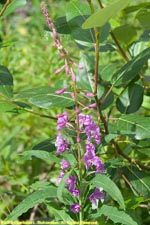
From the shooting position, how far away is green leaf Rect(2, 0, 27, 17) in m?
1.48

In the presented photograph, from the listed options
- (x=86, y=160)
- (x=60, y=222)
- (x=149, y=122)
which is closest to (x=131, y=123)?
(x=149, y=122)

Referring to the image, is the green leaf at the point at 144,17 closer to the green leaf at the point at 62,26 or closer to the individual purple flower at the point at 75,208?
the green leaf at the point at 62,26

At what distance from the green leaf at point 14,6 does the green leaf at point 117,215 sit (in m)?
0.65

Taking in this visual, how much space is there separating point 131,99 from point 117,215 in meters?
0.48

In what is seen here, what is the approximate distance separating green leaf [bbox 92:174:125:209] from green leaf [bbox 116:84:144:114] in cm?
43

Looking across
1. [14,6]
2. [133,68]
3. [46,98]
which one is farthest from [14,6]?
[133,68]

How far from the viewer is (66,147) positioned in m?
1.23

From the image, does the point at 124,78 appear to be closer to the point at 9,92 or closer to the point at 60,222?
the point at 9,92

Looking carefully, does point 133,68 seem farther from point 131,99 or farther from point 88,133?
point 88,133

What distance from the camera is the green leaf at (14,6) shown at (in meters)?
1.48

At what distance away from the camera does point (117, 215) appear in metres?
1.17

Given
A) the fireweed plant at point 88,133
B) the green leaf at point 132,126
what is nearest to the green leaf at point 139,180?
the fireweed plant at point 88,133

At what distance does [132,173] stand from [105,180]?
0.36 meters

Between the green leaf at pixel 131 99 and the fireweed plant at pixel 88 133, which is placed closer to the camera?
the fireweed plant at pixel 88 133
